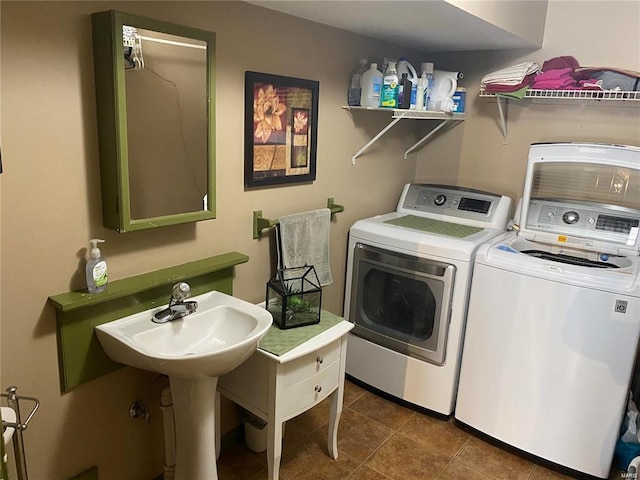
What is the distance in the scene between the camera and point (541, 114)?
2.64 meters

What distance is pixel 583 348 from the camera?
6.56 ft

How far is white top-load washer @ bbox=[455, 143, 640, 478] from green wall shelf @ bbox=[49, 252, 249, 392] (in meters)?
1.29

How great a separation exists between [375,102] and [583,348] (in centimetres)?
139

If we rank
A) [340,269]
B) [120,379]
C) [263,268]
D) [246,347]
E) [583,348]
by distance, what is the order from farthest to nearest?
[340,269] → [263,268] → [583,348] → [120,379] → [246,347]

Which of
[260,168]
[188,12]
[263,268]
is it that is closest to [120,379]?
[263,268]

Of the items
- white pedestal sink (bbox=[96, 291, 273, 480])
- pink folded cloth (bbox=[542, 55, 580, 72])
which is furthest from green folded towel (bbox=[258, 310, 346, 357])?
pink folded cloth (bbox=[542, 55, 580, 72])

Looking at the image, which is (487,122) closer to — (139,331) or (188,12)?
(188,12)

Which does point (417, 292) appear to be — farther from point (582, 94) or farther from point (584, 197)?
point (582, 94)

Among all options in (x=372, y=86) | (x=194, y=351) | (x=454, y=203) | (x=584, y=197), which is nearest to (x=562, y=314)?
(x=584, y=197)

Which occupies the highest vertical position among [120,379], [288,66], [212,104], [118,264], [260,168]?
[288,66]

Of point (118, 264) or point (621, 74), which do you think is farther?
point (621, 74)

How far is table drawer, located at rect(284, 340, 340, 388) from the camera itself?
1.82 metres

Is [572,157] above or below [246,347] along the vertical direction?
above

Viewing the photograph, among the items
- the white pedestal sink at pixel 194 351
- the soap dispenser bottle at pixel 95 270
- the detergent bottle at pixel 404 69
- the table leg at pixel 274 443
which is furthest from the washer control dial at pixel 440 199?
the soap dispenser bottle at pixel 95 270
